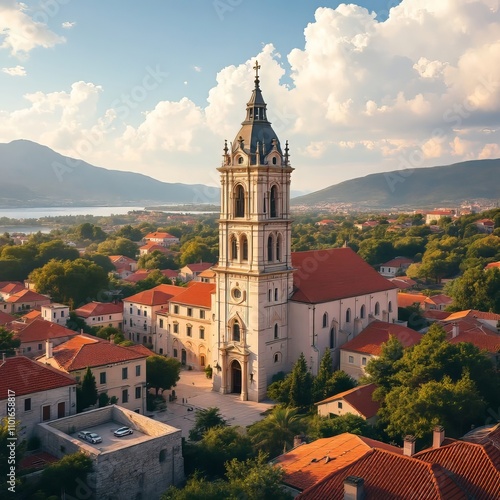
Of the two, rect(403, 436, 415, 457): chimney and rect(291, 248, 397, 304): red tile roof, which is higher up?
rect(291, 248, 397, 304): red tile roof

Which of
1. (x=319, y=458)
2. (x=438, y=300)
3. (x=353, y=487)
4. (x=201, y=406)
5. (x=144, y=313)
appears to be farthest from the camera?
(x=438, y=300)

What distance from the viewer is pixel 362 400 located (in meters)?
37.4

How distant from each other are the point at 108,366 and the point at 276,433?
498 inches

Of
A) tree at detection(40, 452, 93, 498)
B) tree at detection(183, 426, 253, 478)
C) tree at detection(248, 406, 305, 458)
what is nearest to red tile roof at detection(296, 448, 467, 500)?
tree at detection(183, 426, 253, 478)

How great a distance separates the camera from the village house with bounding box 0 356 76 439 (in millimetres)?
30422

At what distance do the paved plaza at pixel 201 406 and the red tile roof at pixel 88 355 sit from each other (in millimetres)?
5099

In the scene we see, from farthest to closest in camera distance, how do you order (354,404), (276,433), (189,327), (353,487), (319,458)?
1. (189,327)
2. (354,404)
3. (276,433)
4. (319,458)
5. (353,487)

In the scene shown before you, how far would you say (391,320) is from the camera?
184 feet

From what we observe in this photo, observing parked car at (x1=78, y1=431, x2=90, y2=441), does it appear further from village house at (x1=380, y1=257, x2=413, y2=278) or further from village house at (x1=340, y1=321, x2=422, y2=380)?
village house at (x1=380, y1=257, x2=413, y2=278)

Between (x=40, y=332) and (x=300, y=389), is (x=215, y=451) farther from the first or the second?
(x=40, y=332)

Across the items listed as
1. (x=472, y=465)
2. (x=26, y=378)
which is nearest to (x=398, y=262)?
(x=26, y=378)

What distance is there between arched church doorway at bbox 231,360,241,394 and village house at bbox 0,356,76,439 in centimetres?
1600

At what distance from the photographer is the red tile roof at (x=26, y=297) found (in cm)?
6675

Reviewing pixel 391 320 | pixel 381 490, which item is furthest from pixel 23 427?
pixel 391 320
